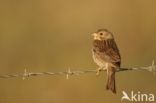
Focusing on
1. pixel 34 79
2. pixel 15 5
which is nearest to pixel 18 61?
pixel 34 79

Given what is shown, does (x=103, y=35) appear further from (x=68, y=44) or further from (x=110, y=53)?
(x=68, y=44)

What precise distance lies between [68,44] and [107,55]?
3.74 metres

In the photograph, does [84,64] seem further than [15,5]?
No

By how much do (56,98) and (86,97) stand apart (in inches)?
16.6

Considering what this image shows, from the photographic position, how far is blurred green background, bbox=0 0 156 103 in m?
24.3

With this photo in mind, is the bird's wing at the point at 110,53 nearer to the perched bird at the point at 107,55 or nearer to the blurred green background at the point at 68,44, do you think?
the perched bird at the point at 107,55

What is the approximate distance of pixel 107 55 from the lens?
71.4 ft

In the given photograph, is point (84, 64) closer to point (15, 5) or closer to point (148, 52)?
point (148, 52)

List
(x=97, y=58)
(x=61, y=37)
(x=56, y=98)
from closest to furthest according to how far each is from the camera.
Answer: (x=97, y=58) → (x=56, y=98) → (x=61, y=37)

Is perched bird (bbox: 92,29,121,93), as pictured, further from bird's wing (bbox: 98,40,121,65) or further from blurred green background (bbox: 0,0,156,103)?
blurred green background (bbox: 0,0,156,103)

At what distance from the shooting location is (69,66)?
82.0ft

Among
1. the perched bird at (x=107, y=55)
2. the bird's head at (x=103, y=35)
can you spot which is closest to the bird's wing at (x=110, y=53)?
the perched bird at (x=107, y=55)

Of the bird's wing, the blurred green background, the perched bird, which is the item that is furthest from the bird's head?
the blurred green background

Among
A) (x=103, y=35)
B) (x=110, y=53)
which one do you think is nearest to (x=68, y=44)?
(x=103, y=35)
